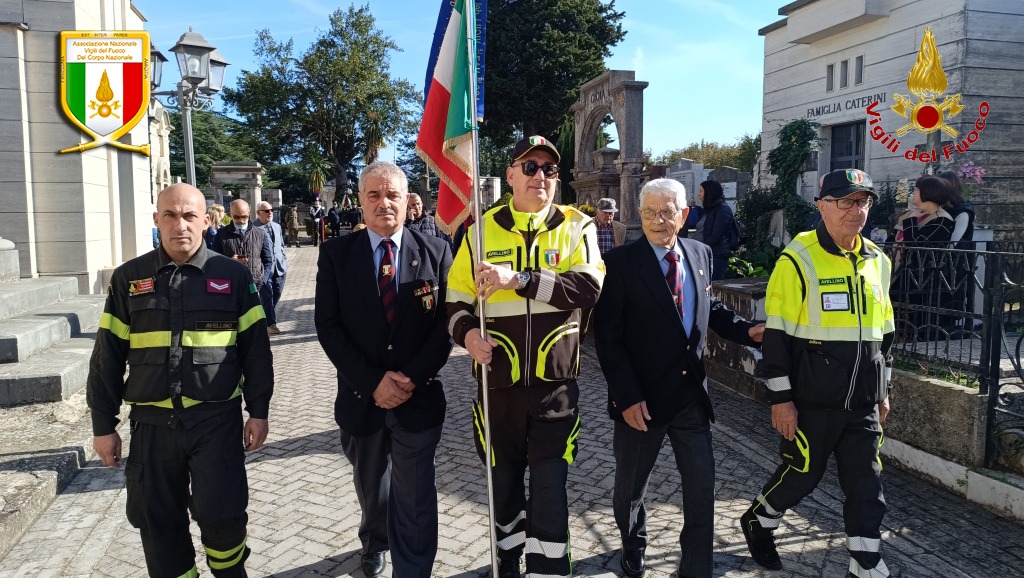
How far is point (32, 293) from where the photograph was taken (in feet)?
25.8

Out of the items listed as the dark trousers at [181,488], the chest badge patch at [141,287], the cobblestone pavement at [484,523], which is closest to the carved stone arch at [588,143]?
the cobblestone pavement at [484,523]

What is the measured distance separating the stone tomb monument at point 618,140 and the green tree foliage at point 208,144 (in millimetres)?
40117

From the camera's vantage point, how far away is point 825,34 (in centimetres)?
1512

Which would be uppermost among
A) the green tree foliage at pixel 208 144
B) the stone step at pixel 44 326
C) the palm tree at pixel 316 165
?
the green tree foliage at pixel 208 144

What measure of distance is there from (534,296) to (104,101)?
901 cm

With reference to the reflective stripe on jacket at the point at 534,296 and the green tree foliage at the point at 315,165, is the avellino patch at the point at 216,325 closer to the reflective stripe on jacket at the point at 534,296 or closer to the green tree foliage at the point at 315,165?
the reflective stripe on jacket at the point at 534,296

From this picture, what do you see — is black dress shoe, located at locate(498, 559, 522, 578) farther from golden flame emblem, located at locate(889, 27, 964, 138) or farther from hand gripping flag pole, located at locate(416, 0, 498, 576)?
golden flame emblem, located at locate(889, 27, 964, 138)

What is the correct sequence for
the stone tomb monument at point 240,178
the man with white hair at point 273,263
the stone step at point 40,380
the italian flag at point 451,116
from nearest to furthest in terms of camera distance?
the italian flag at point 451,116 → the stone step at point 40,380 → the man with white hair at point 273,263 → the stone tomb monument at point 240,178

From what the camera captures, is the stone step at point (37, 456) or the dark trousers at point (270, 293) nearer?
the stone step at point (37, 456)

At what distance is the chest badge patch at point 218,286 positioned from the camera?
323cm

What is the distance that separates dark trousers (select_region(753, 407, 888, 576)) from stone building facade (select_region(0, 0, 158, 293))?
9.63 meters

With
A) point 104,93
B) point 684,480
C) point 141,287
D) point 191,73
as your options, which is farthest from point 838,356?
point 104,93

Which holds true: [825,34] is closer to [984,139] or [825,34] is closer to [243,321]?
[984,139]

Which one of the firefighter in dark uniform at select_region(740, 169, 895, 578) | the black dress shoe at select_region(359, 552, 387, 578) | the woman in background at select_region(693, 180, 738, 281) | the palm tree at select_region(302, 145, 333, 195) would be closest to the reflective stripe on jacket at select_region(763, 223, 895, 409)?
the firefighter in dark uniform at select_region(740, 169, 895, 578)
